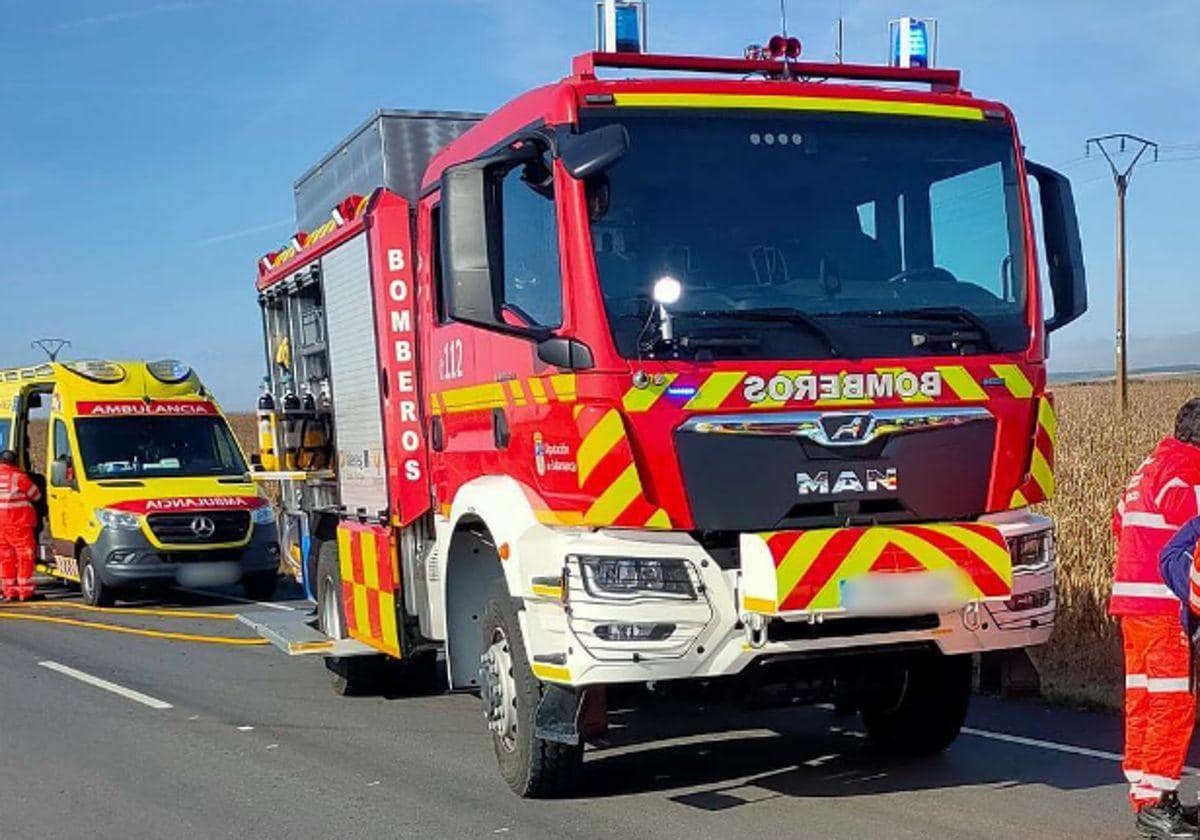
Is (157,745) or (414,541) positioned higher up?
(414,541)

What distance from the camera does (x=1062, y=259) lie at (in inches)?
261

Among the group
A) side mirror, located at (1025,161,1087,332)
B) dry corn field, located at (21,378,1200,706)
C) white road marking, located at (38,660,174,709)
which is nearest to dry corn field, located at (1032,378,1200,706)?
dry corn field, located at (21,378,1200,706)

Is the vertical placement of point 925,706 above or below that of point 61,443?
below

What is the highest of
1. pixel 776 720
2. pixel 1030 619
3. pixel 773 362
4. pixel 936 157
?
pixel 936 157

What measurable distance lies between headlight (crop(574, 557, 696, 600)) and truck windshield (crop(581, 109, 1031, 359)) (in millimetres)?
820

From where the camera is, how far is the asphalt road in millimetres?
6340

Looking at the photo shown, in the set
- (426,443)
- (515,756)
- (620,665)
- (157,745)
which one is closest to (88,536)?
(157,745)

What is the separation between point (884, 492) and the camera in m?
6.06

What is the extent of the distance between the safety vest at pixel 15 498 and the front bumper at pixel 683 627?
12.8 meters

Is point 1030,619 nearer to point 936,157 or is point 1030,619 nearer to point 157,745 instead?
point 936,157

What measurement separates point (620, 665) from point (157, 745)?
3741 mm

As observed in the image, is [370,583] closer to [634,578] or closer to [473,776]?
[473,776]

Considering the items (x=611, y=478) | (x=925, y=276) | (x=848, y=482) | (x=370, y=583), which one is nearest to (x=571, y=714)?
(x=611, y=478)

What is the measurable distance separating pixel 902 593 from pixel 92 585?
12.4m
